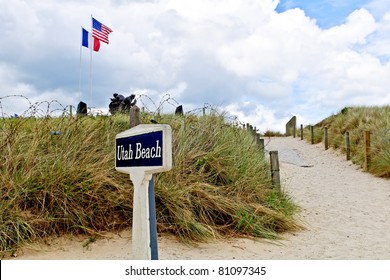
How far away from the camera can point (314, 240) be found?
19.2 ft

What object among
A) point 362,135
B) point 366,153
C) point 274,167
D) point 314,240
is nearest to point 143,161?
point 314,240

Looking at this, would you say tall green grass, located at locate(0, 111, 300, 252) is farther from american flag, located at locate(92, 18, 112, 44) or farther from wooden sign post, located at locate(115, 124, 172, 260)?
american flag, located at locate(92, 18, 112, 44)

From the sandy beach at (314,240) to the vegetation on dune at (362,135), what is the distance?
68cm

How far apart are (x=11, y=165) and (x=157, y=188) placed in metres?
1.86

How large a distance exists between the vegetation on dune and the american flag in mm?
9663

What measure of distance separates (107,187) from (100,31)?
1153 cm

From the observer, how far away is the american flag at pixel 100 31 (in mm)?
15398

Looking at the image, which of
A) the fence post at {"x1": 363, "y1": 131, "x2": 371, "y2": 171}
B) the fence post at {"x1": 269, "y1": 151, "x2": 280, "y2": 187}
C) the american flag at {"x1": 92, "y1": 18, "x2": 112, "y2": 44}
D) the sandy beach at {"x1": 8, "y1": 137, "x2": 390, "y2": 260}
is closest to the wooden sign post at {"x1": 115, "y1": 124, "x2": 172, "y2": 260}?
the sandy beach at {"x1": 8, "y1": 137, "x2": 390, "y2": 260}

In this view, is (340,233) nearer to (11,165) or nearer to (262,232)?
(262,232)

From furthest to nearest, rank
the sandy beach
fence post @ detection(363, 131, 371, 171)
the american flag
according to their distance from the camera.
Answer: the american flag, fence post @ detection(363, 131, 371, 171), the sandy beach

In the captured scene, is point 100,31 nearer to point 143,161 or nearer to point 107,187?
point 107,187

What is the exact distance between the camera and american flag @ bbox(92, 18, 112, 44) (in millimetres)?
15398

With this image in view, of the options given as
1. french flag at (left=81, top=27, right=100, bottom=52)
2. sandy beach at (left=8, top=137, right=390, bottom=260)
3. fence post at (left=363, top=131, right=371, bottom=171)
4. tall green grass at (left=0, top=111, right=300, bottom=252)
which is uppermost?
french flag at (left=81, top=27, right=100, bottom=52)

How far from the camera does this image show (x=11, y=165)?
5.35 metres
